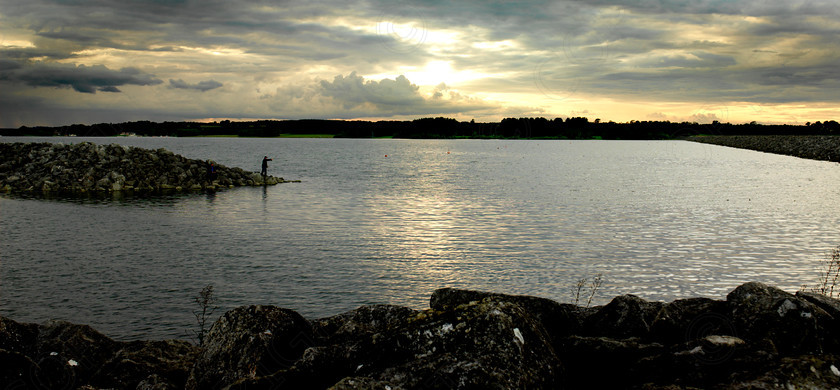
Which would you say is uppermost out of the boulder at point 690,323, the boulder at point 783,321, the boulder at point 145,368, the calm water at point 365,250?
the boulder at point 783,321

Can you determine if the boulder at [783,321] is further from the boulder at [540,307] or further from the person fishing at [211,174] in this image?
the person fishing at [211,174]

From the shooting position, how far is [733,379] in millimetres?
6402

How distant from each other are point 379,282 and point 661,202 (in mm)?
34349

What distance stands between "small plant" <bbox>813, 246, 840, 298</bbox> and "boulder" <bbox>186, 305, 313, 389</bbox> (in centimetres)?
1517

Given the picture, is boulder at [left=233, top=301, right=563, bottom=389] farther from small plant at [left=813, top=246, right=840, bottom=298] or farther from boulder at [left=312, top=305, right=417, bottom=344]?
small plant at [left=813, top=246, right=840, bottom=298]

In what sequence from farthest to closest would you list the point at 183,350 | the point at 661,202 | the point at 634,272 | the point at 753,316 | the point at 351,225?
the point at 661,202 < the point at 351,225 < the point at 634,272 < the point at 183,350 < the point at 753,316

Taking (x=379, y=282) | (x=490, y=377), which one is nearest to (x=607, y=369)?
(x=490, y=377)

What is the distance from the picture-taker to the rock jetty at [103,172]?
174 ft

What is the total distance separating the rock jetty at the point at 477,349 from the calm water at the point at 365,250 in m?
5.53

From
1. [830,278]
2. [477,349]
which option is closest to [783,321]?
[477,349]

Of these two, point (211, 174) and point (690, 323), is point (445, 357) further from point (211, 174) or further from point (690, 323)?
point (211, 174)

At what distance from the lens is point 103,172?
55.9m

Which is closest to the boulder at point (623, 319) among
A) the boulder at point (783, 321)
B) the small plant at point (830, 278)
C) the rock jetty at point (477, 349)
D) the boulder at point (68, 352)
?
the rock jetty at point (477, 349)

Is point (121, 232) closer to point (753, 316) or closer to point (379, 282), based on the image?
point (379, 282)
